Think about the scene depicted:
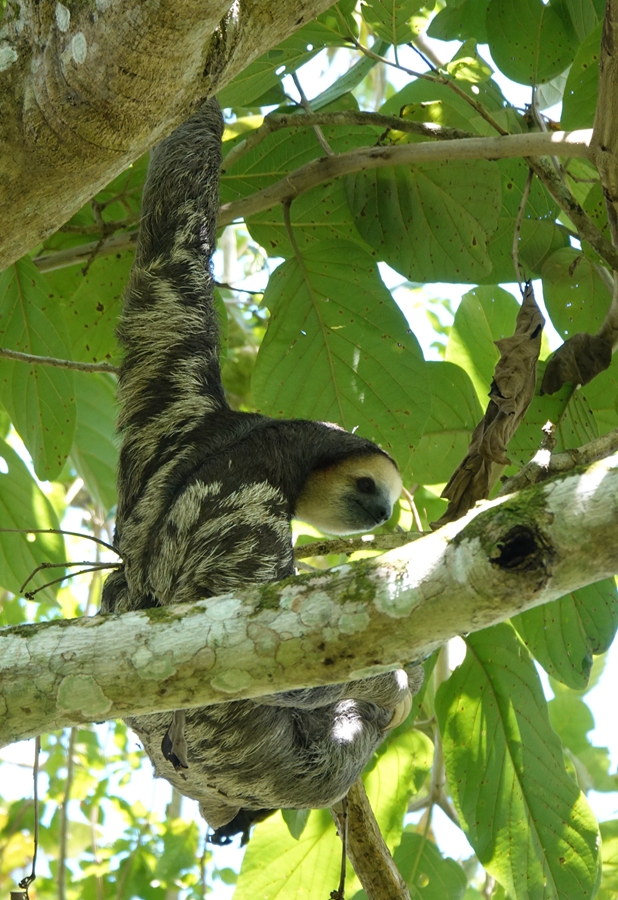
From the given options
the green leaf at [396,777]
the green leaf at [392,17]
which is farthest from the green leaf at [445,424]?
the green leaf at [392,17]

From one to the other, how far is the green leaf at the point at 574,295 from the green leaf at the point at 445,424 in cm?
60

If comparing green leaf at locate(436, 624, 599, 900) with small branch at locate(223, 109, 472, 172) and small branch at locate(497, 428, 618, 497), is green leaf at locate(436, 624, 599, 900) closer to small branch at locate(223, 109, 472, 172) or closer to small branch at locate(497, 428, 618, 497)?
small branch at locate(497, 428, 618, 497)

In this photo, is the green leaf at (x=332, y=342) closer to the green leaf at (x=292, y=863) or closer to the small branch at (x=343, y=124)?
the small branch at (x=343, y=124)

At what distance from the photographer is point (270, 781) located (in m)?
4.13

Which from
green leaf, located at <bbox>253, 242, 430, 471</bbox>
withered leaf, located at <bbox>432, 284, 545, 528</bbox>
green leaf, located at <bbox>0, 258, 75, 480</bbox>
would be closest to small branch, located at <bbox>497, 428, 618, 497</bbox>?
withered leaf, located at <bbox>432, 284, 545, 528</bbox>

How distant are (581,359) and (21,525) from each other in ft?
10.8

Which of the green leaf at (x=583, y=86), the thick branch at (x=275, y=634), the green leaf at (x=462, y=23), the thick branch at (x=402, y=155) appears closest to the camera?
the thick branch at (x=275, y=634)

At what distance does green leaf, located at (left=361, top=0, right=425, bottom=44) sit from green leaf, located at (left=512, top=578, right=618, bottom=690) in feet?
9.72

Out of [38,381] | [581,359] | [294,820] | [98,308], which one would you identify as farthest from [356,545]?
[98,308]

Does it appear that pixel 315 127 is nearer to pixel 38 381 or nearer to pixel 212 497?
pixel 38 381

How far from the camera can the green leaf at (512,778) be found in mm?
4648

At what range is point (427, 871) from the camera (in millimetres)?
5199

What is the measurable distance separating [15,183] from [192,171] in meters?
2.10

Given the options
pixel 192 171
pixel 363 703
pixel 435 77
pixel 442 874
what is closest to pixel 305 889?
pixel 442 874
